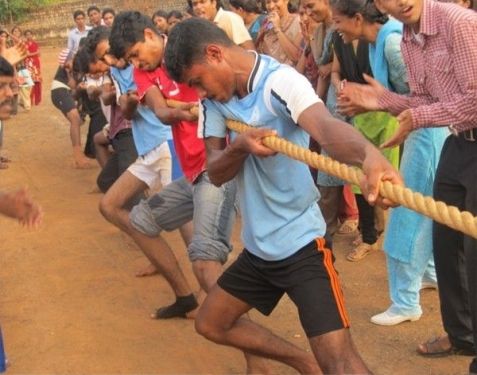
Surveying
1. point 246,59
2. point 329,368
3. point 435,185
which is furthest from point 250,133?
point 435,185

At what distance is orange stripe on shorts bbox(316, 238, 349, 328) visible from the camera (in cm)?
312

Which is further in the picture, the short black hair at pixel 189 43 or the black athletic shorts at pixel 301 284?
the short black hair at pixel 189 43

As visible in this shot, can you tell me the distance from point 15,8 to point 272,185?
92.5ft

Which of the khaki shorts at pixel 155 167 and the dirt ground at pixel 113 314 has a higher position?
the khaki shorts at pixel 155 167

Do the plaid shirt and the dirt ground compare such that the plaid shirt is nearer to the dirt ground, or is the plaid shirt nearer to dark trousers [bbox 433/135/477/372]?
dark trousers [bbox 433/135/477/372]

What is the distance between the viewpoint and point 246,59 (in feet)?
10.6

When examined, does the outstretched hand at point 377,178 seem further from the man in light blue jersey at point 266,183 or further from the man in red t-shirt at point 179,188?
the man in red t-shirt at point 179,188

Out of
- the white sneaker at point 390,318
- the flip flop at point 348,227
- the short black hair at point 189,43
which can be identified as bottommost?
the flip flop at point 348,227

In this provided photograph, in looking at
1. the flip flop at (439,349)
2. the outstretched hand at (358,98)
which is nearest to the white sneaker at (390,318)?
the flip flop at (439,349)

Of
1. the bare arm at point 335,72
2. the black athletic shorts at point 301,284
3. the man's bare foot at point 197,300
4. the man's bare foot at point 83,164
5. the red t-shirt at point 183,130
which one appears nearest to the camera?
the black athletic shorts at point 301,284

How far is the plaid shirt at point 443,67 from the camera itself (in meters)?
3.48

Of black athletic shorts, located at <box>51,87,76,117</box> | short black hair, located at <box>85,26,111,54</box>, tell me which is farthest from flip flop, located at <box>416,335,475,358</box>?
black athletic shorts, located at <box>51,87,76,117</box>

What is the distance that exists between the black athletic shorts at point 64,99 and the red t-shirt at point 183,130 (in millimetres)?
5558

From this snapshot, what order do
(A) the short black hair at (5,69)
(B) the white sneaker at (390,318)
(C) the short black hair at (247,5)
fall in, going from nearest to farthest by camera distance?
(A) the short black hair at (5,69) < (B) the white sneaker at (390,318) < (C) the short black hair at (247,5)
